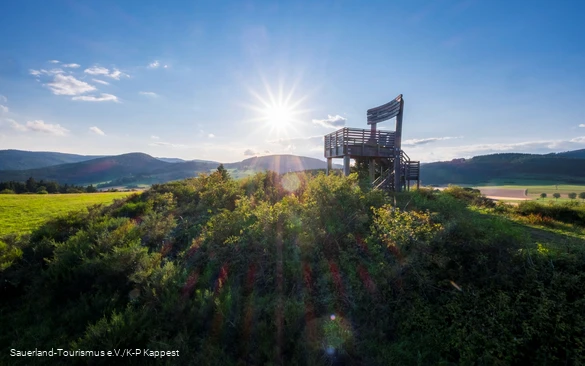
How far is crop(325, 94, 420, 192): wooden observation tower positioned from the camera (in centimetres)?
1598

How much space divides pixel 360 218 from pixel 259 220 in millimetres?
3011

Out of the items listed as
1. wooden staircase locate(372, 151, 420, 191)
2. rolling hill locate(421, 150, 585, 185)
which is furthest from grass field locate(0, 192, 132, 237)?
rolling hill locate(421, 150, 585, 185)

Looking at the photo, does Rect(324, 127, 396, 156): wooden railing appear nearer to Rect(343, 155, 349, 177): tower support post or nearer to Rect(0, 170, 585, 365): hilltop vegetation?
Rect(343, 155, 349, 177): tower support post

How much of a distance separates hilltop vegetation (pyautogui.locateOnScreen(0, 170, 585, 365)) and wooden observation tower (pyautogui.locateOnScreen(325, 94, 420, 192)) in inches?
338

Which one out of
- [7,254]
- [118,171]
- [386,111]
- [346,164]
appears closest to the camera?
[7,254]

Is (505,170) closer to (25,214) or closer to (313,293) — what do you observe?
(313,293)

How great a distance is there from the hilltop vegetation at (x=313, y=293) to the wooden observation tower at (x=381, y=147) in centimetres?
858

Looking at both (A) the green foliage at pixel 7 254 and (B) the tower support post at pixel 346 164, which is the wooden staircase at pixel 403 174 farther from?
(A) the green foliage at pixel 7 254

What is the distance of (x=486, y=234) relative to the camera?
5.50m

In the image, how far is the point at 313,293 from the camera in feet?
17.7

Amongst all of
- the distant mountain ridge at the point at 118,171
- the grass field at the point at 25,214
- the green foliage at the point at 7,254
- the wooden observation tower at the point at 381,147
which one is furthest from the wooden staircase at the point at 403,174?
the distant mountain ridge at the point at 118,171

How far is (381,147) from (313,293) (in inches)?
538

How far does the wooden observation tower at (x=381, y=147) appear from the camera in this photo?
15984mm

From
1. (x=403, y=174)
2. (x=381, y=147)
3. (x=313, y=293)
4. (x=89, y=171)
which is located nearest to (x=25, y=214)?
(x=313, y=293)
